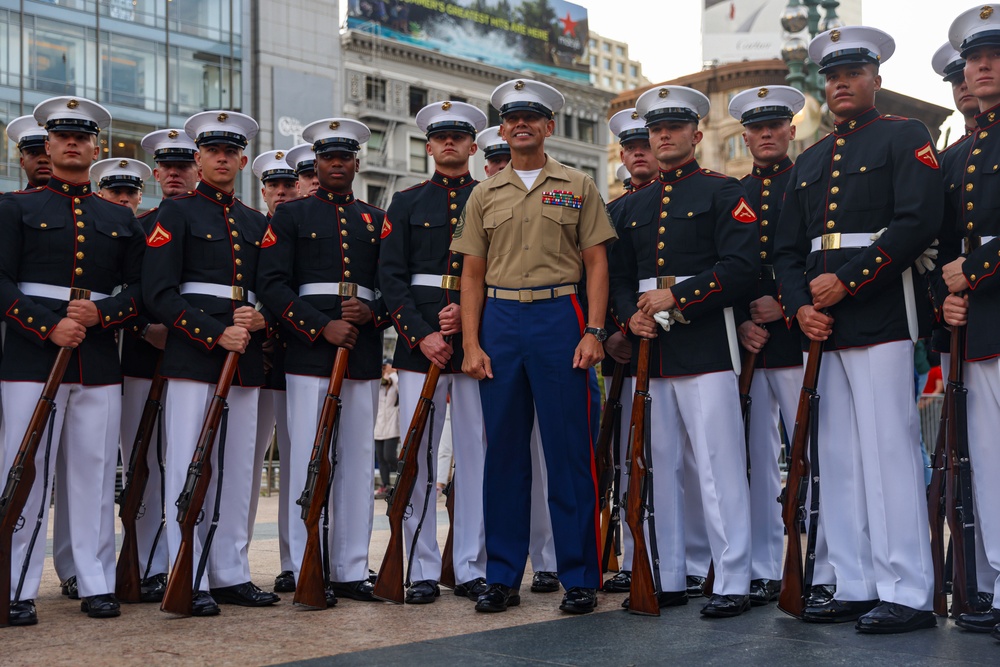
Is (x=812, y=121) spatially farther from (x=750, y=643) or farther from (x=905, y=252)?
(x=750, y=643)

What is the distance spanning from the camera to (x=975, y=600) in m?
4.59

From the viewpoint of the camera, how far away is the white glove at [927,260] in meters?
4.93

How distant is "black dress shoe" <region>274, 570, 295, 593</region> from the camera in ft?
20.6

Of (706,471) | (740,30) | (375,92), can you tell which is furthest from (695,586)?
(740,30)

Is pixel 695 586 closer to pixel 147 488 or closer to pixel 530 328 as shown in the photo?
pixel 530 328

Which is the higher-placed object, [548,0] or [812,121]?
[548,0]

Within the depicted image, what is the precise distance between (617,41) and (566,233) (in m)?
132

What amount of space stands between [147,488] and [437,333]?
186cm

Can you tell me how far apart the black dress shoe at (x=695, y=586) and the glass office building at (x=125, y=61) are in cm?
2882

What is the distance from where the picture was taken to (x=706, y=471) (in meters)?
5.36

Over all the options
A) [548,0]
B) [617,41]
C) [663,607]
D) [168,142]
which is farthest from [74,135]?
[617,41]

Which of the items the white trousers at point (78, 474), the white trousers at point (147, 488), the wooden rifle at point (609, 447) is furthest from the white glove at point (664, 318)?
the white trousers at point (147, 488)

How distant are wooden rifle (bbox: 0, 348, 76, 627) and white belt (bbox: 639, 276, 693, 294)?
2.85m

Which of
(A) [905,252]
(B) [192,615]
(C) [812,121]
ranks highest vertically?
(C) [812,121]
